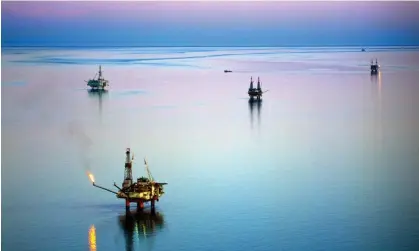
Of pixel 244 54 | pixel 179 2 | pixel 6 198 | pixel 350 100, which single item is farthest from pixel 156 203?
pixel 244 54

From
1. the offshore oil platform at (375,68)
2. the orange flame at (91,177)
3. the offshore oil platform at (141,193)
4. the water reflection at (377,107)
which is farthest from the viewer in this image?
the offshore oil platform at (375,68)

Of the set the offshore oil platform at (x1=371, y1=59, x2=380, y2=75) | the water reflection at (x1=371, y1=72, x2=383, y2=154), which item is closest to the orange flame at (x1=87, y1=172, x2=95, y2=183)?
the water reflection at (x1=371, y1=72, x2=383, y2=154)

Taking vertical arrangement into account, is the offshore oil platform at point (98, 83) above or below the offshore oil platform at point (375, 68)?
below

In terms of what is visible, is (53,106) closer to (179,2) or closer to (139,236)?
(179,2)

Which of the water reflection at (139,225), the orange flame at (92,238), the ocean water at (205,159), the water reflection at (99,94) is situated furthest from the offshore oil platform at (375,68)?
the orange flame at (92,238)

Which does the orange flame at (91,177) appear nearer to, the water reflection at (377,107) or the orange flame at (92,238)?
the orange flame at (92,238)

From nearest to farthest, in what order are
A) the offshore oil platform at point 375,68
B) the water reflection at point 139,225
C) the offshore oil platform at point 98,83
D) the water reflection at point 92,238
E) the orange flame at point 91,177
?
the water reflection at point 92,238, the water reflection at point 139,225, the orange flame at point 91,177, the offshore oil platform at point 98,83, the offshore oil platform at point 375,68
